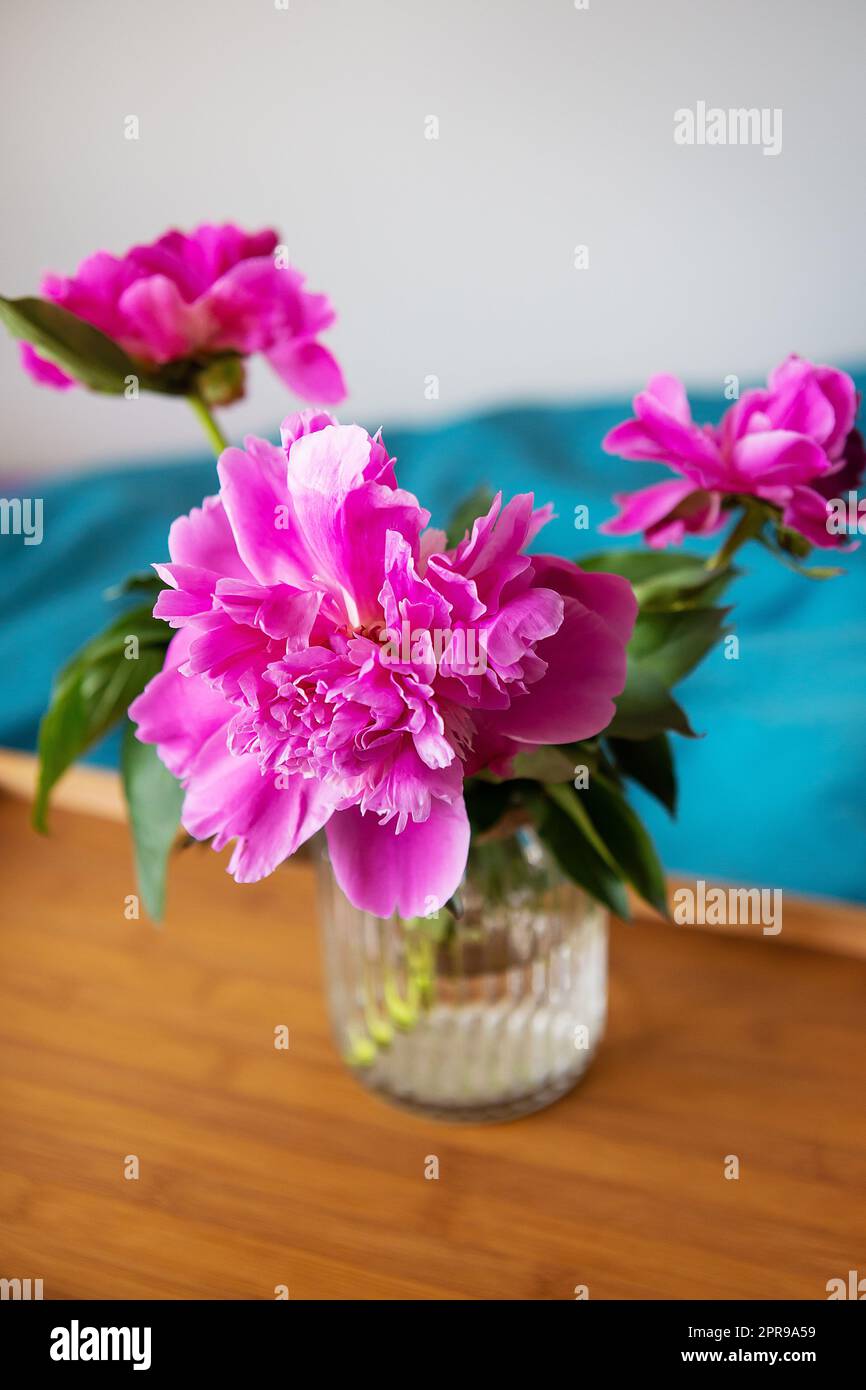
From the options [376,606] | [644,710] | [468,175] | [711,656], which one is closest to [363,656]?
[376,606]

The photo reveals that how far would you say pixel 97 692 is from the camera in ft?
1.65

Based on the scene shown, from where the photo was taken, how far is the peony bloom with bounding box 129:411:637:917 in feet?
0.96

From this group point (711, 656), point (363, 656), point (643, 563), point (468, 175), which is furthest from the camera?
point (468, 175)

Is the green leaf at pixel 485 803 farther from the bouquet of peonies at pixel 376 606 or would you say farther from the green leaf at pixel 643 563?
the green leaf at pixel 643 563

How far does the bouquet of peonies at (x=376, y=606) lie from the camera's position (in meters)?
0.30

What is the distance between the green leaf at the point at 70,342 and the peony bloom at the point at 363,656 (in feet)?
0.41

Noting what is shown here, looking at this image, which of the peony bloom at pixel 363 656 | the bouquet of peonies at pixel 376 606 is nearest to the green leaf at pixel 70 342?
the bouquet of peonies at pixel 376 606

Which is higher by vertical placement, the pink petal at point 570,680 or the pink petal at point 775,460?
the pink petal at point 775,460

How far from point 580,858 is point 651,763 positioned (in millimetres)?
49

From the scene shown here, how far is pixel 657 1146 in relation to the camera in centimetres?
53

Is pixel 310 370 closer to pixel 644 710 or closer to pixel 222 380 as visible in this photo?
pixel 222 380

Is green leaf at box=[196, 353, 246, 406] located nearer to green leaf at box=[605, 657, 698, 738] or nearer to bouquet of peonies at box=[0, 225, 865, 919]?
bouquet of peonies at box=[0, 225, 865, 919]

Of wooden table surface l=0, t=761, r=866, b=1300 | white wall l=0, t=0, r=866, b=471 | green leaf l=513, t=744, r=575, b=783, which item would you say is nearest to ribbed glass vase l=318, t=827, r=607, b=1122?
wooden table surface l=0, t=761, r=866, b=1300

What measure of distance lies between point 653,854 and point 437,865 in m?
0.16
